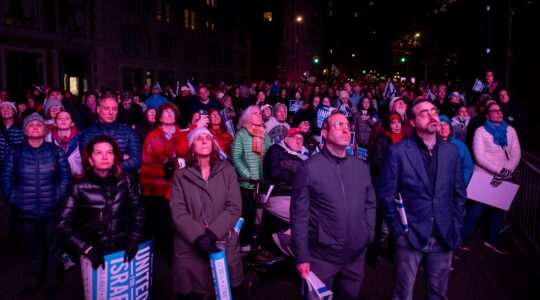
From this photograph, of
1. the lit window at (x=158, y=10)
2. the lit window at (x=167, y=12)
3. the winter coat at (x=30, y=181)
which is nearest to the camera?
the winter coat at (x=30, y=181)

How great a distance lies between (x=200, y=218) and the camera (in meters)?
4.21

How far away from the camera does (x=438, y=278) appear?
4012 millimetres

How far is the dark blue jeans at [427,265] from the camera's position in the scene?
3.94 metres

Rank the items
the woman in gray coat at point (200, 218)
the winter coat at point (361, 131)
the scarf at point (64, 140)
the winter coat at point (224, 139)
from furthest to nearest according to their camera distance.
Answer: the winter coat at point (361, 131)
the winter coat at point (224, 139)
the scarf at point (64, 140)
the woman in gray coat at point (200, 218)

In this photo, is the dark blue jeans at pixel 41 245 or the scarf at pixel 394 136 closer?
the dark blue jeans at pixel 41 245

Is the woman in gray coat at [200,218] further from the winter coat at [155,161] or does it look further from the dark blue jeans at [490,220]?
the dark blue jeans at [490,220]

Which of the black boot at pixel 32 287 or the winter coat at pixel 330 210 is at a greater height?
the winter coat at pixel 330 210

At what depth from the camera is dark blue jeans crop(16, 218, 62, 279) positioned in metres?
5.29

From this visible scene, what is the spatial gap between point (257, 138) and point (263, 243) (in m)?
1.52

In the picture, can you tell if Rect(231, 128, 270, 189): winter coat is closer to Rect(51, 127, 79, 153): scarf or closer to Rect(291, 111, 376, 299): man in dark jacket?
Rect(51, 127, 79, 153): scarf

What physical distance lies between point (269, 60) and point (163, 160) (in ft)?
213

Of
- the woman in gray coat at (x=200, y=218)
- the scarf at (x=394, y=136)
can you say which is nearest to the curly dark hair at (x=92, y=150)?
the woman in gray coat at (x=200, y=218)

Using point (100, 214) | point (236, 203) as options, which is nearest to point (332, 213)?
point (236, 203)

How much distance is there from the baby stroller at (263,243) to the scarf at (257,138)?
2.26 ft
